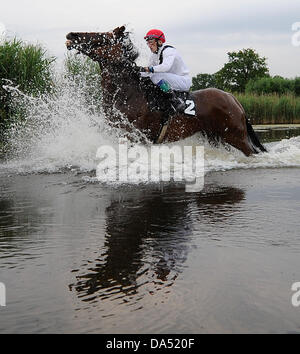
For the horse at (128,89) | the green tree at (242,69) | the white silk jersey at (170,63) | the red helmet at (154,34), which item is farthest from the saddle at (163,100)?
the green tree at (242,69)

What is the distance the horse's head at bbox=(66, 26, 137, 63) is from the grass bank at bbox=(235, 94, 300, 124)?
16958 millimetres

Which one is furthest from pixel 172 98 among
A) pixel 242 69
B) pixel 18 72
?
pixel 242 69

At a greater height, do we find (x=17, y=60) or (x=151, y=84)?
(x=17, y=60)

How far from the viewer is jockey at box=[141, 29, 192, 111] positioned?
29.0 ft

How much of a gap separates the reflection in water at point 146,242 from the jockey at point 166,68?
266 centimetres

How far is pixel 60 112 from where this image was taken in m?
10.1

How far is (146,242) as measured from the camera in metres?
4.34

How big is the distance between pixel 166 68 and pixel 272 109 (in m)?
17.9

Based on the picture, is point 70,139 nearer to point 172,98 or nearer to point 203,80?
point 172,98

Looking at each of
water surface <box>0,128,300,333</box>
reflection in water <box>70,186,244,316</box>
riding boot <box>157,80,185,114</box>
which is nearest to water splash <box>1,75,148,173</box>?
riding boot <box>157,80,185,114</box>

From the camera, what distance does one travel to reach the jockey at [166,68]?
8.83 meters
